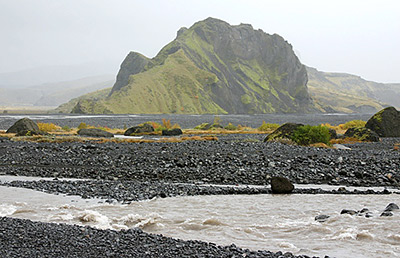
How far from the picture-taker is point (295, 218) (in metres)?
10.3

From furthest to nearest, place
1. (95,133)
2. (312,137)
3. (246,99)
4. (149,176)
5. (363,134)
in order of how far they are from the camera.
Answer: (246,99) → (95,133) → (363,134) → (312,137) → (149,176)

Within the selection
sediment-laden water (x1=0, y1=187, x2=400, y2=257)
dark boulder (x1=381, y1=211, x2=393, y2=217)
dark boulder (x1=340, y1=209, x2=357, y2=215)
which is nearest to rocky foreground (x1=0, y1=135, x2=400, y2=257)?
sediment-laden water (x1=0, y1=187, x2=400, y2=257)

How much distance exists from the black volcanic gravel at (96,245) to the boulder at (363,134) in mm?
27535

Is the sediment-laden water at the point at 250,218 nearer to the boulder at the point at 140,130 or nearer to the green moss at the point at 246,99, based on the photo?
the boulder at the point at 140,130

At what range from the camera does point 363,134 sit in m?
32.4

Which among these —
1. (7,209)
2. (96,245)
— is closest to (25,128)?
(7,209)

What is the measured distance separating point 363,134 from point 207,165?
19.9 m

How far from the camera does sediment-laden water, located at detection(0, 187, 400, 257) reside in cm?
834

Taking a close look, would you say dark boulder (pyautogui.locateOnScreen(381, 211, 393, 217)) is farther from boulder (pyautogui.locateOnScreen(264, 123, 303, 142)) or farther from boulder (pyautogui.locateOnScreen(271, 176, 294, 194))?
boulder (pyautogui.locateOnScreen(264, 123, 303, 142))

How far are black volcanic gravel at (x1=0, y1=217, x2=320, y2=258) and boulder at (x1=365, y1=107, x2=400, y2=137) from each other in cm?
Answer: 3326

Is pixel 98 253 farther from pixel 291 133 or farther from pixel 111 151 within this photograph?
pixel 291 133

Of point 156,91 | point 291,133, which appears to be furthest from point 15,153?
point 156,91

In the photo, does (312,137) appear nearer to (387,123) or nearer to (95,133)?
(387,123)

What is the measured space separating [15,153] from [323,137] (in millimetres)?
21073
